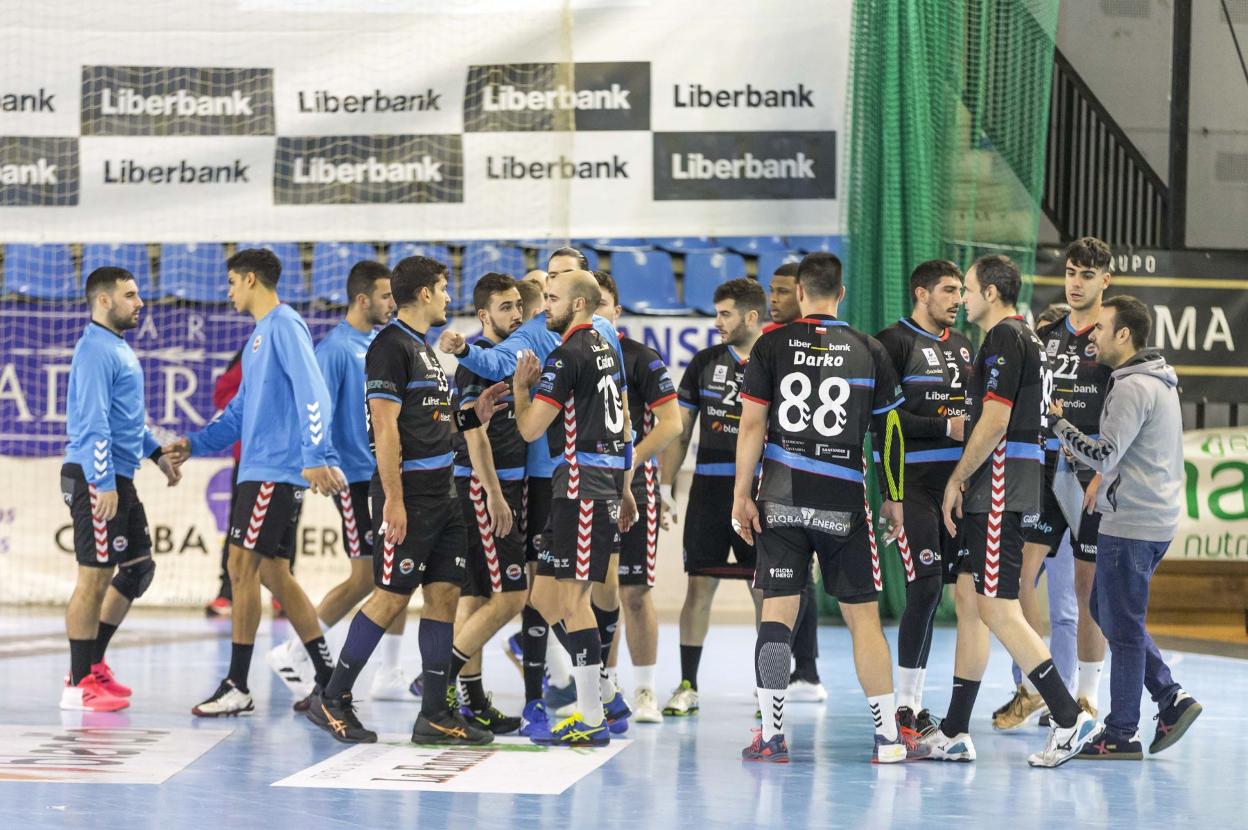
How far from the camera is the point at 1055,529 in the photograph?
7.12 metres

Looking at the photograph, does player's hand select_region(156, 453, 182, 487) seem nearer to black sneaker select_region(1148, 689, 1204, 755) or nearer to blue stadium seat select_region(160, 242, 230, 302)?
black sneaker select_region(1148, 689, 1204, 755)

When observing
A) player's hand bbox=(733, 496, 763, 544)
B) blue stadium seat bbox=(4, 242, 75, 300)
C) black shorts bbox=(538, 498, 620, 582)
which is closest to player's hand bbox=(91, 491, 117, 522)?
black shorts bbox=(538, 498, 620, 582)

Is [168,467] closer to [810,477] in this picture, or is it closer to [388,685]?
[388,685]

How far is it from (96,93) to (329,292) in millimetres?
2442

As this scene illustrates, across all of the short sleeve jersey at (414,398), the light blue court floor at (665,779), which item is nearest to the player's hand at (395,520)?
the short sleeve jersey at (414,398)

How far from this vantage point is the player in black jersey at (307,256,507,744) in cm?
613

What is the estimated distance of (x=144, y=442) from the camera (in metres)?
7.60

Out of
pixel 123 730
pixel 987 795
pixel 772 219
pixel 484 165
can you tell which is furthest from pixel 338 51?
pixel 987 795

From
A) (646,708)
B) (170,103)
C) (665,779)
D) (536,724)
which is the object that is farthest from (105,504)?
(170,103)

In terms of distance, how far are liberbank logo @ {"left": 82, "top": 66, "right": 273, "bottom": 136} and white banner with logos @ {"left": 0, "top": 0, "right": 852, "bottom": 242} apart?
0.6 inches

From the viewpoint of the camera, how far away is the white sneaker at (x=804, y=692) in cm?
785

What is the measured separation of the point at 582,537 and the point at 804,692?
2.23 metres

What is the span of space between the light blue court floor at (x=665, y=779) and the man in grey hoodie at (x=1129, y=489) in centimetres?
34

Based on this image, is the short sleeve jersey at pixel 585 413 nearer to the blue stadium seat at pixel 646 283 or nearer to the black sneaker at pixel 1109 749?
the black sneaker at pixel 1109 749
